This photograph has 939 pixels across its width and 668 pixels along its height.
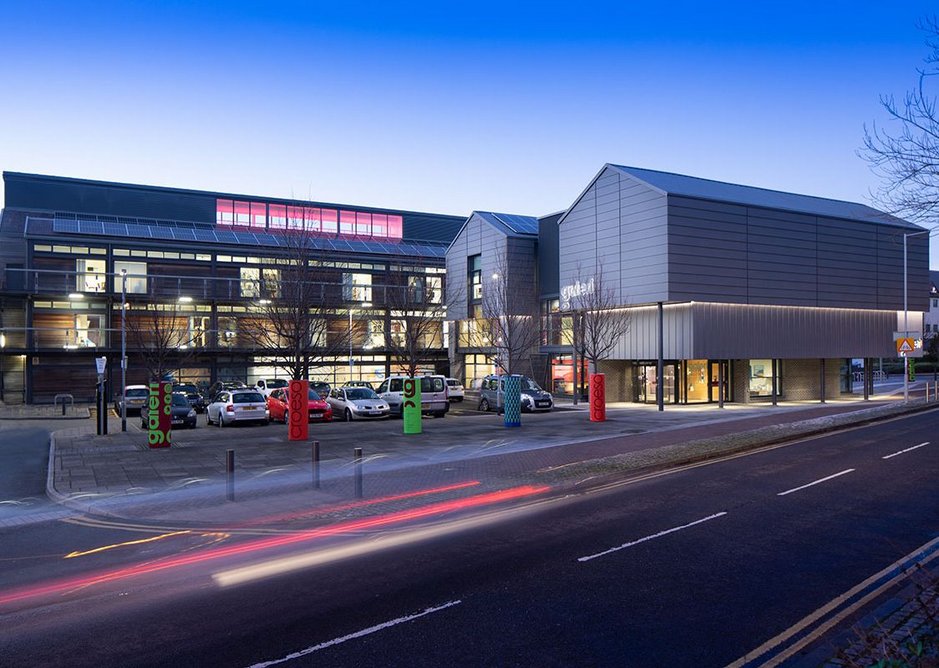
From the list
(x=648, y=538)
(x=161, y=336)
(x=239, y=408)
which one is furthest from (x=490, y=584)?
(x=161, y=336)

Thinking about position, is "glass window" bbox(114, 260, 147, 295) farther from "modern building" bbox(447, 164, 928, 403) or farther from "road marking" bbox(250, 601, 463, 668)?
"road marking" bbox(250, 601, 463, 668)

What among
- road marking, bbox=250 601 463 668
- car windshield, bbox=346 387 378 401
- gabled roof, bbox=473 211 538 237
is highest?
gabled roof, bbox=473 211 538 237

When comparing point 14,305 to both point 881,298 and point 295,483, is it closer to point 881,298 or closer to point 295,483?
point 295,483

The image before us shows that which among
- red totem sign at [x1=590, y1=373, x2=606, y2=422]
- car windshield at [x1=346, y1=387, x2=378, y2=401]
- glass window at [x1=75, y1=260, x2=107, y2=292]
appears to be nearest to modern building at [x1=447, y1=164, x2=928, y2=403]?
red totem sign at [x1=590, y1=373, x2=606, y2=422]

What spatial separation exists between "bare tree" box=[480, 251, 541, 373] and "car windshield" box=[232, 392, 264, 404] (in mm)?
13742

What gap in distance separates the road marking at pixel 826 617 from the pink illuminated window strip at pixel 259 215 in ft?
203

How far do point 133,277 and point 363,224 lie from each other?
25483 mm

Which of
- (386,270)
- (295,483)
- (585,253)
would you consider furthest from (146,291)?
(295,483)

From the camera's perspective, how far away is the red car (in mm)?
29219

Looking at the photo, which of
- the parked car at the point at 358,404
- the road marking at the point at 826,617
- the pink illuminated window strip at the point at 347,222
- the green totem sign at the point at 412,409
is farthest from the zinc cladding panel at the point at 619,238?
the pink illuminated window strip at the point at 347,222

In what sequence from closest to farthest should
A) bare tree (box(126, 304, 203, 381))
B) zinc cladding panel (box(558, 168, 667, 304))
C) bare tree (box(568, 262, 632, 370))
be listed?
zinc cladding panel (box(558, 168, 667, 304))
bare tree (box(568, 262, 632, 370))
bare tree (box(126, 304, 203, 381))

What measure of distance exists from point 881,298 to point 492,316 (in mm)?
23583

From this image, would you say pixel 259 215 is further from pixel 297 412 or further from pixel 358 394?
pixel 297 412

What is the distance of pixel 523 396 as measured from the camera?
109 ft
